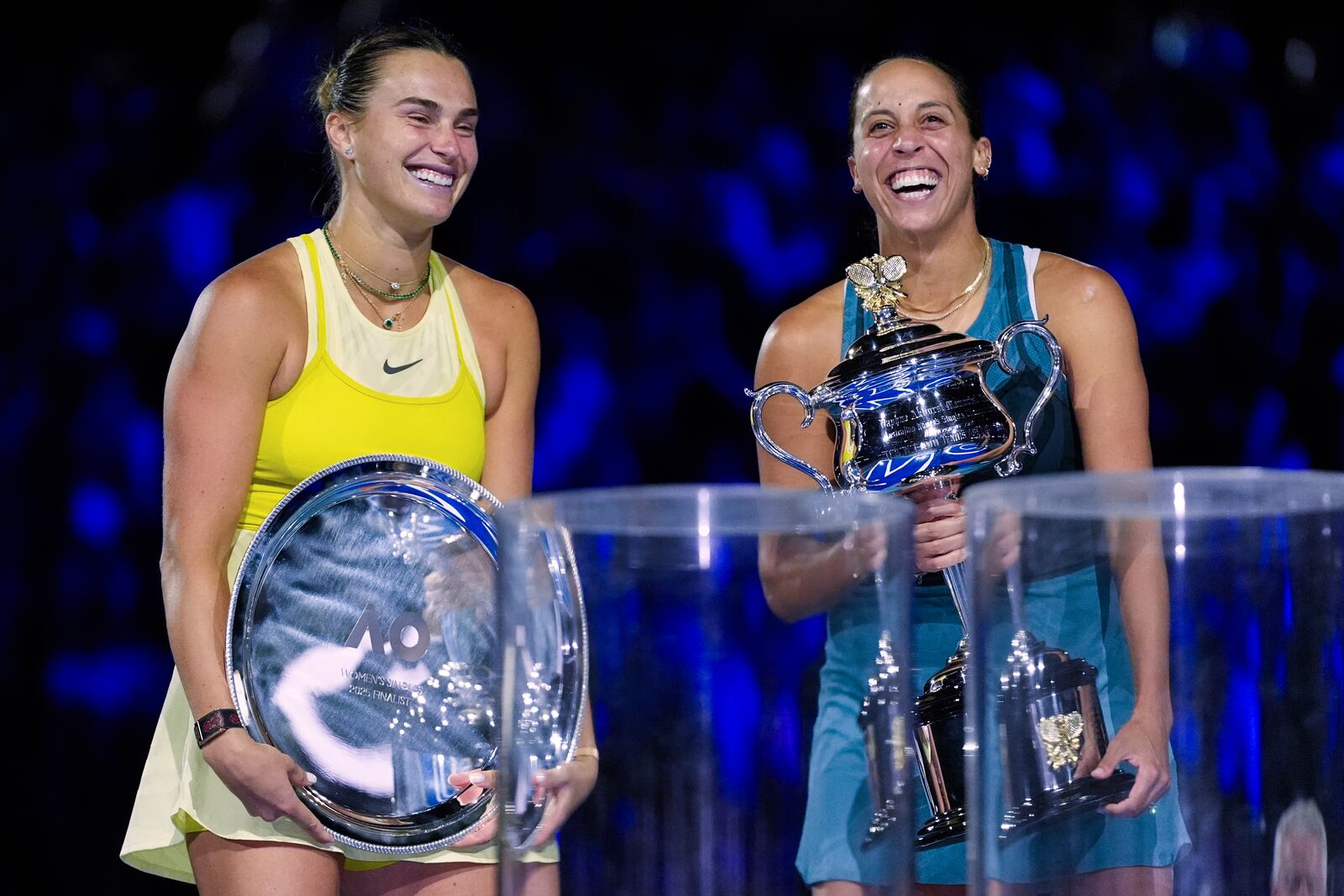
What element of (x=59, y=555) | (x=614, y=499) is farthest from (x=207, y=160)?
(x=614, y=499)

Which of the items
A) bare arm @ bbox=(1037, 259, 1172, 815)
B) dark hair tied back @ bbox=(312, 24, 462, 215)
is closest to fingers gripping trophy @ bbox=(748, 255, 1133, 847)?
bare arm @ bbox=(1037, 259, 1172, 815)

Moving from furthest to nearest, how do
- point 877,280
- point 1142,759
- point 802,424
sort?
point 877,280 < point 802,424 < point 1142,759

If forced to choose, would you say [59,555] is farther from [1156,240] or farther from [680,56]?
[1156,240]

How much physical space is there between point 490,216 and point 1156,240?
1029 millimetres

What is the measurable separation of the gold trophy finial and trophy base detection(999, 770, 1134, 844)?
31.7 inches

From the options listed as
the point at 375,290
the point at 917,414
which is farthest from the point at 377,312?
the point at 917,414

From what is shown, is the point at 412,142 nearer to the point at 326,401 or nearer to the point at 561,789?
the point at 326,401

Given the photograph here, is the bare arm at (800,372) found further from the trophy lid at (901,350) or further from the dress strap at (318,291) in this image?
the dress strap at (318,291)

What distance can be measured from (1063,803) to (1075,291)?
3.30ft

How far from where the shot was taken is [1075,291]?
4.98 ft

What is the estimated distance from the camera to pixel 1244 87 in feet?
8.09

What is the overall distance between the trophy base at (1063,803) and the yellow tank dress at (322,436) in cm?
92

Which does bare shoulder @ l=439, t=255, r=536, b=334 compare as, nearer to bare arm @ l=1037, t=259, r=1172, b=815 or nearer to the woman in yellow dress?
the woman in yellow dress

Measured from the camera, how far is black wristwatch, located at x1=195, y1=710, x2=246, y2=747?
133cm
